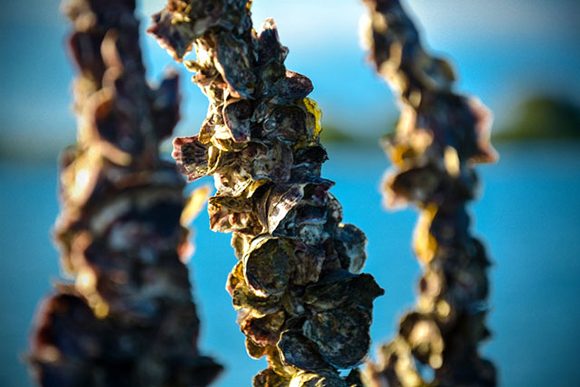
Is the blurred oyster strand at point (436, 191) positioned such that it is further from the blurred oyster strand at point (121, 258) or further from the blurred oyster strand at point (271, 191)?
the blurred oyster strand at point (271, 191)

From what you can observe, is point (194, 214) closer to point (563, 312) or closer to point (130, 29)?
point (130, 29)

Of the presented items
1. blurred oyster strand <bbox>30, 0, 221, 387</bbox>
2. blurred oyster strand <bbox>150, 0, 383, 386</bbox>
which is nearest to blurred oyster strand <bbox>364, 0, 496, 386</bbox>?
blurred oyster strand <bbox>30, 0, 221, 387</bbox>

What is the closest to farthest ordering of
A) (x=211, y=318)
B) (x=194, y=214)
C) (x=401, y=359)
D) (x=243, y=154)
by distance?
(x=243, y=154)
(x=194, y=214)
(x=401, y=359)
(x=211, y=318)

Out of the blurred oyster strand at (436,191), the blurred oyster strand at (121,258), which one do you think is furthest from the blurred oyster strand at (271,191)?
the blurred oyster strand at (436,191)

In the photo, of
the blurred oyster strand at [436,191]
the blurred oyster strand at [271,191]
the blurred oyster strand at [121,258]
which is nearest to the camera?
the blurred oyster strand at [271,191]

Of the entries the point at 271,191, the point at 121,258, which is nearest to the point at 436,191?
the point at 121,258

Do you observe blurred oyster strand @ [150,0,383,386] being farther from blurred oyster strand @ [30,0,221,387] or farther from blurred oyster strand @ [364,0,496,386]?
blurred oyster strand @ [364,0,496,386]

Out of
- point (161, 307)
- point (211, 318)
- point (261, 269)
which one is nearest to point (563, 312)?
point (211, 318)
